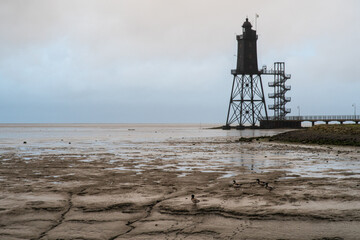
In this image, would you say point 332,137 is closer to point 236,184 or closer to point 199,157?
point 199,157

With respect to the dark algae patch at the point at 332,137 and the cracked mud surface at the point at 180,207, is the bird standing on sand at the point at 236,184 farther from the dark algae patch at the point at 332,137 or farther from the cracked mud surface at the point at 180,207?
the dark algae patch at the point at 332,137

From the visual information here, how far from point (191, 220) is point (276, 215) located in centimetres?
143

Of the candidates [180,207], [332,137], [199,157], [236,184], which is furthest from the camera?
[332,137]

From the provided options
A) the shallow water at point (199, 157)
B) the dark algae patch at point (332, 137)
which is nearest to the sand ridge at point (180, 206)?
the shallow water at point (199, 157)

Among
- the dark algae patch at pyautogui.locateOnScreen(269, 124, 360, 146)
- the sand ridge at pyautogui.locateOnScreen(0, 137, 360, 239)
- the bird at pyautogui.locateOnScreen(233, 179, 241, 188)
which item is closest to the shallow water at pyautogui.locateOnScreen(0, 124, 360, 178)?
the bird at pyautogui.locateOnScreen(233, 179, 241, 188)

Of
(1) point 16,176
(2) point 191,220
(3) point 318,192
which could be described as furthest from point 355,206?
(1) point 16,176

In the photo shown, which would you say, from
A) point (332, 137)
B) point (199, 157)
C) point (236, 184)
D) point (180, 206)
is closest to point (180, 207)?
point (180, 206)

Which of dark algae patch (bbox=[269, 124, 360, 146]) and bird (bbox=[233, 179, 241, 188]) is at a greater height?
dark algae patch (bbox=[269, 124, 360, 146])

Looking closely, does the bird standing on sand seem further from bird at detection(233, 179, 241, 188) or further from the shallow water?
the shallow water

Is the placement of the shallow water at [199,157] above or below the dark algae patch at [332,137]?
below

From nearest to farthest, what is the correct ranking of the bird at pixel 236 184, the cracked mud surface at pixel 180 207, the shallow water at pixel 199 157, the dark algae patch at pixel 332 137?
the cracked mud surface at pixel 180 207 < the bird at pixel 236 184 < the shallow water at pixel 199 157 < the dark algae patch at pixel 332 137

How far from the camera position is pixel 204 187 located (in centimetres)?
927

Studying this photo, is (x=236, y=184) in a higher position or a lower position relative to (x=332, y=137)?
Answer: lower

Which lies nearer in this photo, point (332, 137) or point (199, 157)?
point (199, 157)
